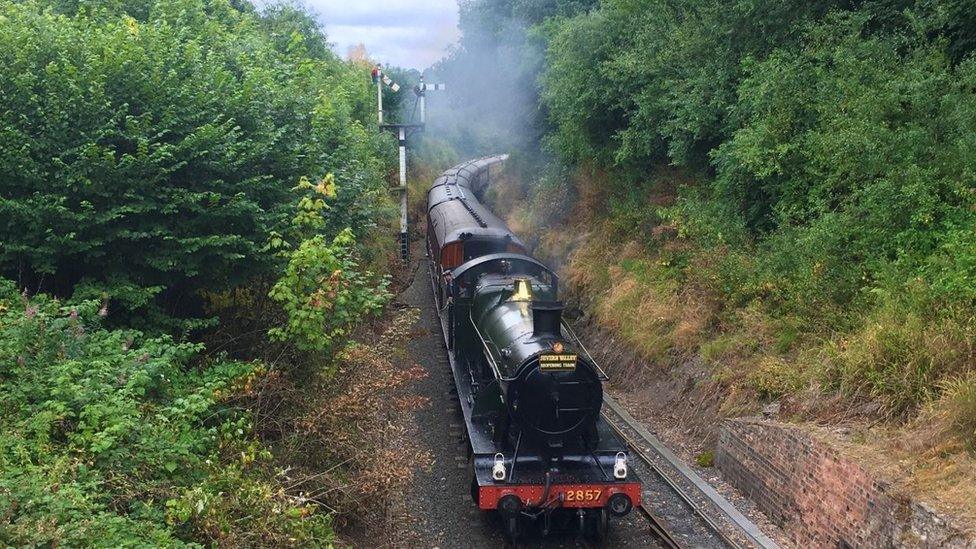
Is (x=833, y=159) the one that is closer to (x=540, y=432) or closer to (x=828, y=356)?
(x=828, y=356)

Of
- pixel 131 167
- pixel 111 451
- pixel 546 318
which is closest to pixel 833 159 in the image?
pixel 546 318

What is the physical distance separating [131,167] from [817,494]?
928 centimetres

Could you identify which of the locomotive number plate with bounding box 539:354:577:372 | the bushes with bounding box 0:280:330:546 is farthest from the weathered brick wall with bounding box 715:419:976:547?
the bushes with bounding box 0:280:330:546

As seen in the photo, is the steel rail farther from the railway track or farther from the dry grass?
the dry grass

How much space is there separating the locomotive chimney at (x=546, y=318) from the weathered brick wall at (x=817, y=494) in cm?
349

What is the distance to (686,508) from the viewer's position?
1048cm

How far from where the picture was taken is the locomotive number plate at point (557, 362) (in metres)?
9.01

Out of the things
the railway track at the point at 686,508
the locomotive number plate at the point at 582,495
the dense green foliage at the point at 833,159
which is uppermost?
the dense green foliage at the point at 833,159

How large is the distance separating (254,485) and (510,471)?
332 centimetres

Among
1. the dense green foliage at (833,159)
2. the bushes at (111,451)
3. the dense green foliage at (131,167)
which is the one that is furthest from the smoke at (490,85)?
the bushes at (111,451)

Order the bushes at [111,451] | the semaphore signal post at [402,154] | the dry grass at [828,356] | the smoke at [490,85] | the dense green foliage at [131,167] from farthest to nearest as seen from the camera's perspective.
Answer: the smoke at [490,85]
the semaphore signal post at [402,154]
the dense green foliage at [131,167]
the dry grass at [828,356]
the bushes at [111,451]

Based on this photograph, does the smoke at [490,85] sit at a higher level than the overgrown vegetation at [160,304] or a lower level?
higher

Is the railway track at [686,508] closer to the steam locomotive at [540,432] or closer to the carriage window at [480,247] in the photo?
the steam locomotive at [540,432]

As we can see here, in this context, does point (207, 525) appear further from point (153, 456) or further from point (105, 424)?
point (105, 424)
